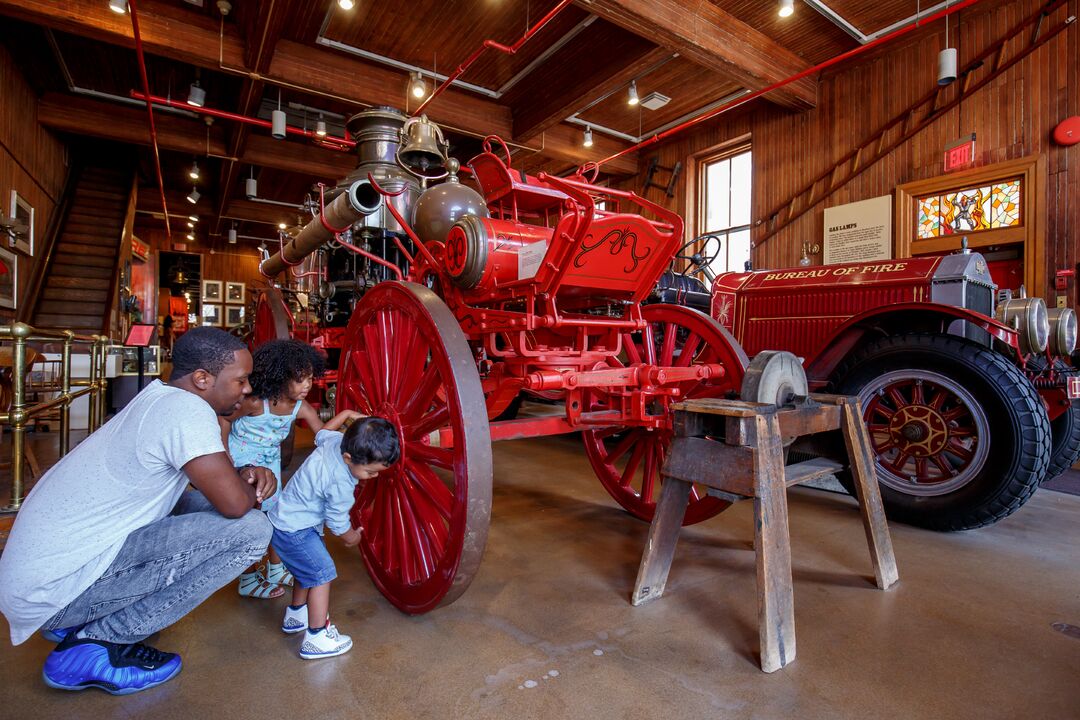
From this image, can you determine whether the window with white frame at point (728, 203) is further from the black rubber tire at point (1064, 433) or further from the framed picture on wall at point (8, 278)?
the framed picture on wall at point (8, 278)

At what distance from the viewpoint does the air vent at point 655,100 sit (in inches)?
295

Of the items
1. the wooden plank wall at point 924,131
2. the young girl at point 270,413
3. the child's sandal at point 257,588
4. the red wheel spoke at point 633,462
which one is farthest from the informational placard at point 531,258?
the wooden plank wall at point 924,131

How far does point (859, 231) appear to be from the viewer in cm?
653

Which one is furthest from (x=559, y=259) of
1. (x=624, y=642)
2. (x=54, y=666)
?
(x=54, y=666)

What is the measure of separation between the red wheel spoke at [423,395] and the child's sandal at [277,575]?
2.55ft

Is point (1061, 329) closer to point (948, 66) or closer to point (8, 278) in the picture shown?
point (948, 66)

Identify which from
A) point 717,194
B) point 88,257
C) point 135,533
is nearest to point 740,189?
point 717,194

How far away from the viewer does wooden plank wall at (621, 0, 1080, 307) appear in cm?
509

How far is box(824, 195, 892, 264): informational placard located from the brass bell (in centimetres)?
532

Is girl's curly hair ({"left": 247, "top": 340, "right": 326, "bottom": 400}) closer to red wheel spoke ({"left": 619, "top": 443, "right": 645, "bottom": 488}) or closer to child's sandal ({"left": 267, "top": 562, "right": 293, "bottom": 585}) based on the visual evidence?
child's sandal ({"left": 267, "top": 562, "right": 293, "bottom": 585})

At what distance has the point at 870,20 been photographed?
588 cm

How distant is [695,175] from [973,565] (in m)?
7.48

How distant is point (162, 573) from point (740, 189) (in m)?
8.45

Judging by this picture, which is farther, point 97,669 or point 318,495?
point 318,495
